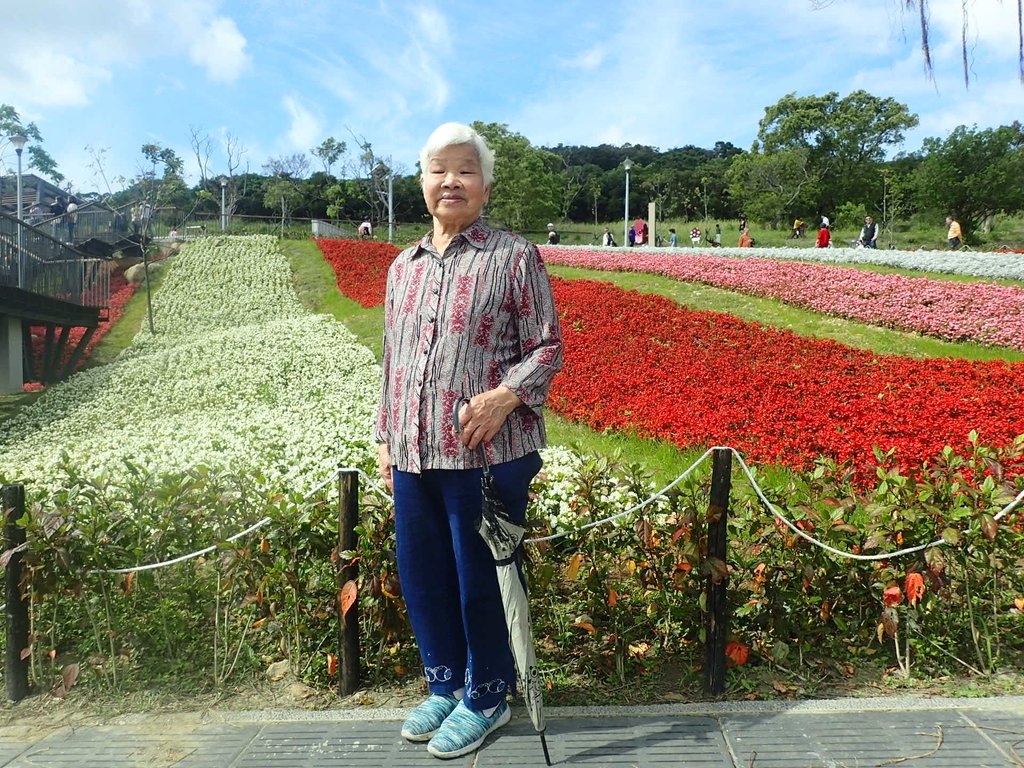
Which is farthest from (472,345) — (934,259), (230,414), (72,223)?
(72,223)

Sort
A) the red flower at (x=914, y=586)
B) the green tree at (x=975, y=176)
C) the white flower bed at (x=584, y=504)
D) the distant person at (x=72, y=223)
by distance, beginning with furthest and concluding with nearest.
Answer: the green tree at (x=975, y=176) < the distant person at (x=72, y=223) < the white flower bed at (x=584, y=504) < the red flower at (x=914, y=586)

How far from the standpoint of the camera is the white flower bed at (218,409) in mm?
5758

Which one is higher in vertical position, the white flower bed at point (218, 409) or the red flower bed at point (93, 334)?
the red flower bed at point (93, 334)

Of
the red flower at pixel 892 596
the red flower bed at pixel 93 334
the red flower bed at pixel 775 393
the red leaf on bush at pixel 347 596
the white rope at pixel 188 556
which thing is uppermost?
the red flower bed at pixel 93 334

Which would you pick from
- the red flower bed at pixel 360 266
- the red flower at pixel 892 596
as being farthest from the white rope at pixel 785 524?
the red flower bed at pixel 360 266

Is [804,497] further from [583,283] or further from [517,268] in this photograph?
[583,283]

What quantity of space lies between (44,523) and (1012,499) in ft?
11.3

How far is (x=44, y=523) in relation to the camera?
285 cm

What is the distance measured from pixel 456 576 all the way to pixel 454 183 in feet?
4.08

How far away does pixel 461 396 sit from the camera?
2.32 meters

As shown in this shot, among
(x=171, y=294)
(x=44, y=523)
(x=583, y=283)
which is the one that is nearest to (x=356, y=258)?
(x=171, y=294)

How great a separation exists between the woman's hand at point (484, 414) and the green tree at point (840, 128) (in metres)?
49.9

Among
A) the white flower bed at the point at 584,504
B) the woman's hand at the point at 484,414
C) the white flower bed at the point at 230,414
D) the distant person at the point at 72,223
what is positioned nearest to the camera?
the woman's hand at the point at 484,414

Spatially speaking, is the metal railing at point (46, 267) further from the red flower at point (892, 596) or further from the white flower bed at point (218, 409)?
the red flower at point (892, 596)
